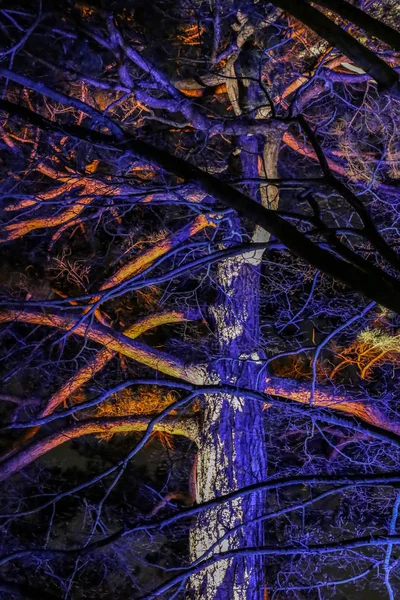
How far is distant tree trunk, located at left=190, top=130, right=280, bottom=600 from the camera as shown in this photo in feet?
22.6

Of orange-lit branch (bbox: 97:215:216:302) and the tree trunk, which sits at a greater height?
orange-lit branch (bbox: 97:215:216:302)

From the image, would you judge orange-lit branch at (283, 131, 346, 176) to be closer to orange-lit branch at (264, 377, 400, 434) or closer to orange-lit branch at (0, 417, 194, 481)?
orange-lit branch at (264, 377, 400, 434)

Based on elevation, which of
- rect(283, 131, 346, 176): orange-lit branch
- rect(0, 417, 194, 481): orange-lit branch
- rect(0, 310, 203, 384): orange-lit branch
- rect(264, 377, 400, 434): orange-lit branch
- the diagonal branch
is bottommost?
the diagonal branch

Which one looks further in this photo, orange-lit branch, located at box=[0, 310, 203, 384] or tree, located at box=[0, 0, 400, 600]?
orange-lit branch, located at box=[0, 310, 203, 384]

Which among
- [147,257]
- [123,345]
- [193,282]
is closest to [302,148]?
[147,257]

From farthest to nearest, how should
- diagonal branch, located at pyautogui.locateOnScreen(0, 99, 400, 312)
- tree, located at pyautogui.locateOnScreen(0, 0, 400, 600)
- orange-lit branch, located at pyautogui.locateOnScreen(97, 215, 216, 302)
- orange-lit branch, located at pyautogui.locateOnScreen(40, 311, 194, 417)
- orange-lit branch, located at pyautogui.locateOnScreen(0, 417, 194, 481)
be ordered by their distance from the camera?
orange-lit branch, located at pyautogui.locateOnScreen(0, 417, 194, 481), orange-lit branch, located at pyautogui.locateOnScreen(40, 311, 194, 417), orange-lit branch, located at pyautogui.locateOnScreen(97, 215, 216, 302), tree, located at pyautogui.locateOnScreen(0, 0, 400, 600), diagonal branch, located at pyautogui.locateOnScreen(0, 99, 400, 312)

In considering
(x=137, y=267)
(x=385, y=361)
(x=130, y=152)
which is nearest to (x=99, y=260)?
(x=137, y=267)

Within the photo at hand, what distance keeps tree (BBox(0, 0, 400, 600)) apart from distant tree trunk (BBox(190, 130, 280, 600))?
0.03m

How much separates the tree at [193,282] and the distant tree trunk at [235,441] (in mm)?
26

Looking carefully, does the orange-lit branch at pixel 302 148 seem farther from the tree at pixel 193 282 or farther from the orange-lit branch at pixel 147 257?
the orange-lit branch at pixel 147 257

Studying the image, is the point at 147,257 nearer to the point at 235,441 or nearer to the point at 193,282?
the point at 193,282

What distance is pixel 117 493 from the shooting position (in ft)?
37.4

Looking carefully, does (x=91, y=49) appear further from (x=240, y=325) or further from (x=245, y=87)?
(x=240, y=325)

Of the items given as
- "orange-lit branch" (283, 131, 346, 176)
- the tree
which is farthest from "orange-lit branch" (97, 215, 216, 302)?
"orange-lit branch" (283, 131, 346, 176)
